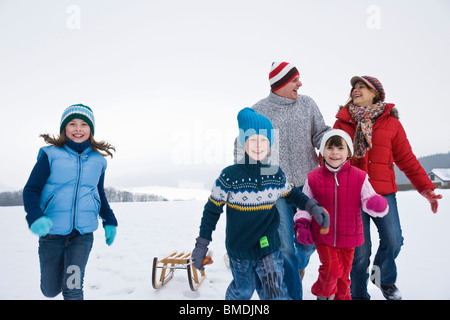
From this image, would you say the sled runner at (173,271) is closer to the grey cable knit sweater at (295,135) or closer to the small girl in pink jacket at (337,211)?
the small girl in pink jacket at (337,211)

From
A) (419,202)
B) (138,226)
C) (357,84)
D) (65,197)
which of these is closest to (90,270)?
(65,197)

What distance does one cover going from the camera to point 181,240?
19.7 ft

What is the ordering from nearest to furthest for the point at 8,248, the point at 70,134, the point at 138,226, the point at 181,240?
1. the point at 70,134
2. the point at 8,248
3. the point at 181,240
4. the point at 138,226

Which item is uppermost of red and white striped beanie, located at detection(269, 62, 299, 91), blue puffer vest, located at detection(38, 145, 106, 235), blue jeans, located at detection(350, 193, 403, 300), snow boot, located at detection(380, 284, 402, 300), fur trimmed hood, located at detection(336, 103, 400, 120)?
red and white striped beanie, located at detection(269, 62, 299, 91)

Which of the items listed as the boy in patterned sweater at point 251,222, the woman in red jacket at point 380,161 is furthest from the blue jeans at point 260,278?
the woman in red jacket at point 380,161

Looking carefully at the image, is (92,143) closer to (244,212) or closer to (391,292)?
(244,212)

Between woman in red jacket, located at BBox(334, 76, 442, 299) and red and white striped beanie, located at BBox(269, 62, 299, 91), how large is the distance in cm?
61

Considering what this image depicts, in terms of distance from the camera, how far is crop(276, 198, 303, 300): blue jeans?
2303mm

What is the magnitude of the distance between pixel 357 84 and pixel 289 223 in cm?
154

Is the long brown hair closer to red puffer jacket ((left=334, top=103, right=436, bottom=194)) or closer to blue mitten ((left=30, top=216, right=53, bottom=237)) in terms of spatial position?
blue mitten ((left=30, top=216, right=53, bottom=237))

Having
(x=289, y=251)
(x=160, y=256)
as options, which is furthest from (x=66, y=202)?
(x=160, y=256)

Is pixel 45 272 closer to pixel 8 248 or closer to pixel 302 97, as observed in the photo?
pixel 302 97

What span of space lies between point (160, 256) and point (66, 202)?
283cm

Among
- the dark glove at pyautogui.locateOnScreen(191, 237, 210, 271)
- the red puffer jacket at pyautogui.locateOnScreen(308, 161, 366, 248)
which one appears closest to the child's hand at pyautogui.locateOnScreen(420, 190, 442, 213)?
the red puffer jacket at pyautogui.locateOnScreen(308, 161, 366, 248)
